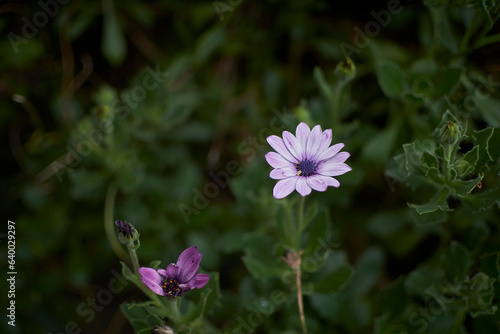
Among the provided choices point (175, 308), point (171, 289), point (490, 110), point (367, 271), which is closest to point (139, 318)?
point (175, 308)

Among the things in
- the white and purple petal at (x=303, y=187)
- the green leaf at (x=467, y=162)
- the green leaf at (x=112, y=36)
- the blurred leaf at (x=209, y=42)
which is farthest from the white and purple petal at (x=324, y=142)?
the green leaf at (x=112, y=36)

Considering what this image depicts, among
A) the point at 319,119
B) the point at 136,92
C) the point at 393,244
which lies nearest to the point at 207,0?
the point at 136,92

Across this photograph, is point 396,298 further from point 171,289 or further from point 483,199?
point 171,289

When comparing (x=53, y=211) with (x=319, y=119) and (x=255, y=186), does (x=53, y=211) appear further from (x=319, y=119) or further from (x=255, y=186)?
(x=319, y=119)

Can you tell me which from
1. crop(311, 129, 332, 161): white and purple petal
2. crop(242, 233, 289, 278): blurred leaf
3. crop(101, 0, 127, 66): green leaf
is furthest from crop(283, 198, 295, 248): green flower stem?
crop(101, 0, 127, 66): green leaf

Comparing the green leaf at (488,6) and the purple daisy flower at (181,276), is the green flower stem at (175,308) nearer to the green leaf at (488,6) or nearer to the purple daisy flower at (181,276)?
the purple daisy flower at (181,276)

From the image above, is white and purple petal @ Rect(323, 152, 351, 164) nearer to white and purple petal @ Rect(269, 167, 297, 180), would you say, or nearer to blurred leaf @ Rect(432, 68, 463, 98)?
white and purple petal @ Rect(269, 167, 297, 180)

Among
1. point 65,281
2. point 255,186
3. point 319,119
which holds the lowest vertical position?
point 65,281

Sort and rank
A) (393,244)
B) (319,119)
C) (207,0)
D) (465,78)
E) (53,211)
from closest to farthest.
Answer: (465,78)
(319,119)
(393,244)
(53,211)
(207,0)
